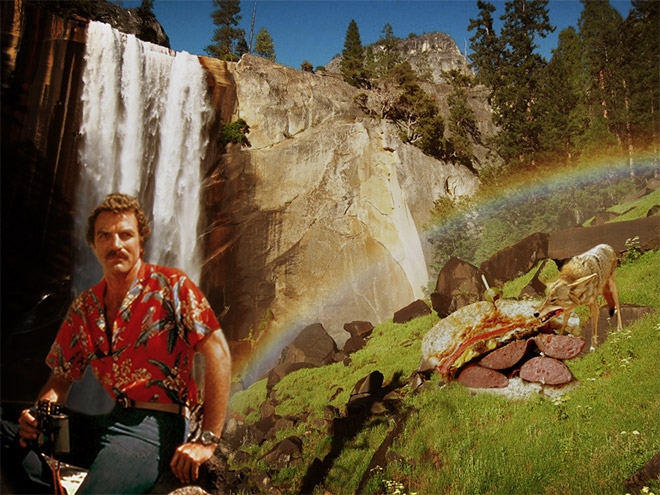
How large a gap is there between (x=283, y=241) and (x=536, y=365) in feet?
11.5

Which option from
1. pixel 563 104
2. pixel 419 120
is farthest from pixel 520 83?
pixel 419 120

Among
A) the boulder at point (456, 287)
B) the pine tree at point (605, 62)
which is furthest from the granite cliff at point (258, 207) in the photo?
the pine tree at point (605, 62)

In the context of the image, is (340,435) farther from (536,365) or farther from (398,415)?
(536,365)

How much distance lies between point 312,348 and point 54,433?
2.78 meters

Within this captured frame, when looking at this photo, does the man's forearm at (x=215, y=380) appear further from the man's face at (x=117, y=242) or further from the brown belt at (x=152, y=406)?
the man's face at (x=117, y=242)

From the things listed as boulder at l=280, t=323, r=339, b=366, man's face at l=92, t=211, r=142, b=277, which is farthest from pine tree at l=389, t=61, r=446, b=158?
man's face at l=92, t=211, r=142, b=277

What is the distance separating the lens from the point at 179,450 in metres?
3.10

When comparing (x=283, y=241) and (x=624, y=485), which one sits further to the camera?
(x=283, y=241)

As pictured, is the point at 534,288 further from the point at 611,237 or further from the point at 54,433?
the point at 54,433

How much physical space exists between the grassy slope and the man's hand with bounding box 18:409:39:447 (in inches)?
68.8

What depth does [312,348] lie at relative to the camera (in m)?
5.30

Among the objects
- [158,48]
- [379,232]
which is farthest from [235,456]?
[158,48]

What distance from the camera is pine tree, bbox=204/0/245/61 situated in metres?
5.80

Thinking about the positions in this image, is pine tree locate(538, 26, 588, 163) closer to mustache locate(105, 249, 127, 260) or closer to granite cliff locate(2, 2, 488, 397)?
granite cliff locate(2, 2, 488, 397)
